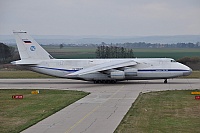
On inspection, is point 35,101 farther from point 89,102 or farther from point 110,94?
point 110,94

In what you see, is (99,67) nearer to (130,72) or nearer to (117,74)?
(117,74)

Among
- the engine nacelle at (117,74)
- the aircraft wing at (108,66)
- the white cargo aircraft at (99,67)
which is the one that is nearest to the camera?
the aircraft wing at (108,66)

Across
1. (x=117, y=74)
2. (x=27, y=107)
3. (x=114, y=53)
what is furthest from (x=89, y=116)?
(x=114, y=53)

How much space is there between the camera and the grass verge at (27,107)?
70.0 ft

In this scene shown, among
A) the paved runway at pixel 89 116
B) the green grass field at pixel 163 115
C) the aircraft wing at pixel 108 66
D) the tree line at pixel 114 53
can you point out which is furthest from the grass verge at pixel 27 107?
the tree line at pixel 114 53

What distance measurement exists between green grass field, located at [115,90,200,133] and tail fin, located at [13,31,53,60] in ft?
59.6

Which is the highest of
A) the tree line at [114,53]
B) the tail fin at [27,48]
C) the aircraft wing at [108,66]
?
the tail fin at [27,48]

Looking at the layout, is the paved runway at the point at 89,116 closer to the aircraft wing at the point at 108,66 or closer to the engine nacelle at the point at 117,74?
the aircraft wing at the point at 108,66

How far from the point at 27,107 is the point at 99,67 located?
18992 millimetres

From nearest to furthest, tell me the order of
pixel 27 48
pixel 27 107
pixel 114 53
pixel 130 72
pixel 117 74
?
pixel 27 107, pixel 117 74, pixel 130 72, pixel 27 48, pixel 114 53

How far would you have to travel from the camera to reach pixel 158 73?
151ft

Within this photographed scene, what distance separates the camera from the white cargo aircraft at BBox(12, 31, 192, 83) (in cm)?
4606

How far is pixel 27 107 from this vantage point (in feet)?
90.5

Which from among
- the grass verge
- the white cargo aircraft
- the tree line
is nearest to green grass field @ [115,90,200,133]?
the grass verge
